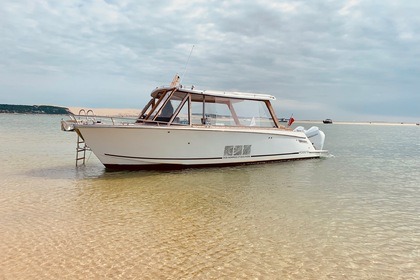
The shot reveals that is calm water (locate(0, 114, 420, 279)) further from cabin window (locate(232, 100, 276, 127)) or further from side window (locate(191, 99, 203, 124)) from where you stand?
cabin window (locate(232, 100, 276, 127))

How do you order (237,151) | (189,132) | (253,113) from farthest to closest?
1. (253,113)
2. (237,151)
3. (189,132)

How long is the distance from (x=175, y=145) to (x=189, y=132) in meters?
0.72

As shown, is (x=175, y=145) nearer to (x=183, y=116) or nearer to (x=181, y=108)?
(x=183, y=116)

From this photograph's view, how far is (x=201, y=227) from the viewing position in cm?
641

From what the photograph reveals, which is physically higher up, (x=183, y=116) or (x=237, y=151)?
(x=183, y=116)

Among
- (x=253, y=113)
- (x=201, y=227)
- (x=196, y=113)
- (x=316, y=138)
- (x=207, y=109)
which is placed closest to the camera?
(x=201, y=227)

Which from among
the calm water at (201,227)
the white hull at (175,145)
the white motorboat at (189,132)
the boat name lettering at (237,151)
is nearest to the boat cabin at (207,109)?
the white motorboat at (189,132)

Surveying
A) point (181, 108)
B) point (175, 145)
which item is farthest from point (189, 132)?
point (181, 108)

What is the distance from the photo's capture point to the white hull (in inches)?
444

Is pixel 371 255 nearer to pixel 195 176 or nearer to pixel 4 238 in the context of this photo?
pixel 4 238

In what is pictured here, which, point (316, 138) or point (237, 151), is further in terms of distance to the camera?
point (316, 138)

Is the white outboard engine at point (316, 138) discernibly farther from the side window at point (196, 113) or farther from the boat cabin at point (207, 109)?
the side window at point (196, 113)

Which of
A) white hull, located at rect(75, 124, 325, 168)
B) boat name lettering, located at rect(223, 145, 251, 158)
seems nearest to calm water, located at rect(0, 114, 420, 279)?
white hull, located at rect(75, 124, 325, 168)

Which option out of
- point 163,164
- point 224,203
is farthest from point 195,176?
point 224,203
